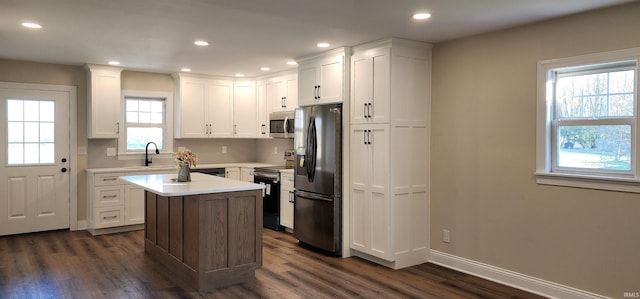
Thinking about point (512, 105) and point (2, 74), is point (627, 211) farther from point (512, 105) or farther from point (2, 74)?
point (2, 74)

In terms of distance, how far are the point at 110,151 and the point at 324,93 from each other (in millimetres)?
3429

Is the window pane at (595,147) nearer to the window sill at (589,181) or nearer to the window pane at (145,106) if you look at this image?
the window sill at (589,181)

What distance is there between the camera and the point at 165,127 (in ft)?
22.1

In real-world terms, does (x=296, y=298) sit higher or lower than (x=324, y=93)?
lower

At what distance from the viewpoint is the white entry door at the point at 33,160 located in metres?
5.64

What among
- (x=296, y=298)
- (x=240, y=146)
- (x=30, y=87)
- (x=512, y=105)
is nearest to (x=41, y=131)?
(x=30, y=87)

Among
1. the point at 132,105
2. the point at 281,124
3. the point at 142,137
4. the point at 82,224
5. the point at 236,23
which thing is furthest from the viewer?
the point at 142,137

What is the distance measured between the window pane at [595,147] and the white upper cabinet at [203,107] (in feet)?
15.8

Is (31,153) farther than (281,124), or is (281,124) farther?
(281,124)

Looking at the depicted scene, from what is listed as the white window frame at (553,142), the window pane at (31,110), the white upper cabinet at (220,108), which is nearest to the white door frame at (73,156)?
the window pane at (31,110)

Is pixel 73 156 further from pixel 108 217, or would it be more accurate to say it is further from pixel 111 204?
pixel 108 217

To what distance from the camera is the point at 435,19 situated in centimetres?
356

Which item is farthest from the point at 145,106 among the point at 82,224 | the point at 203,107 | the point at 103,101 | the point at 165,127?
the point at 82,224

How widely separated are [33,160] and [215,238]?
3.64 m
